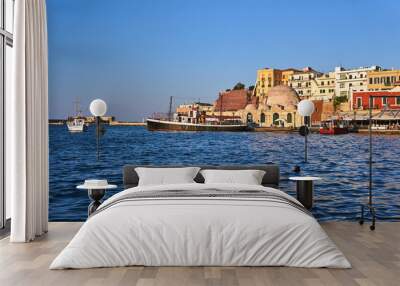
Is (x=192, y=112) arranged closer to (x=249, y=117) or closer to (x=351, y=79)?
(x=249, y=117)

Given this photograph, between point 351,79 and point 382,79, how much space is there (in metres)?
0.45

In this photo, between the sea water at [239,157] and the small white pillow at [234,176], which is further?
the sea water at [239,157]

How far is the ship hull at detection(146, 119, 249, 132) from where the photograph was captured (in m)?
8.40

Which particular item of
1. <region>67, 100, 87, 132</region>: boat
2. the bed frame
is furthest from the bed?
<region>67, 100, 87, 132</region>: boat

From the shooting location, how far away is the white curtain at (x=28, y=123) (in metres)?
4.78

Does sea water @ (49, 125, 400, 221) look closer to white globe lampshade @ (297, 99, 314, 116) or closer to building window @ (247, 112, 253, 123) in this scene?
building window @ (247, 112, 253, 123)

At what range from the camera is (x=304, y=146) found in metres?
8.26

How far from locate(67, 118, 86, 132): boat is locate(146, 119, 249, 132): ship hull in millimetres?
1043

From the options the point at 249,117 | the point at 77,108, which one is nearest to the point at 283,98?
the point at 249,117

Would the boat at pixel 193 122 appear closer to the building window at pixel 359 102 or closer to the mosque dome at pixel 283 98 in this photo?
the mosque dome at pixel 283 98

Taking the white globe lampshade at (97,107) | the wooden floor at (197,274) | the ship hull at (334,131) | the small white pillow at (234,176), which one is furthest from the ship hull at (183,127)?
the wooden floor at (197,274)

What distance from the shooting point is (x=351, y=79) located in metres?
7.95

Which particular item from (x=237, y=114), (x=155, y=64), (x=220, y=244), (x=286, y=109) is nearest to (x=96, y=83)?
(x=155, y=64)

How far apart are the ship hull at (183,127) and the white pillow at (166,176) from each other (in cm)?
253
